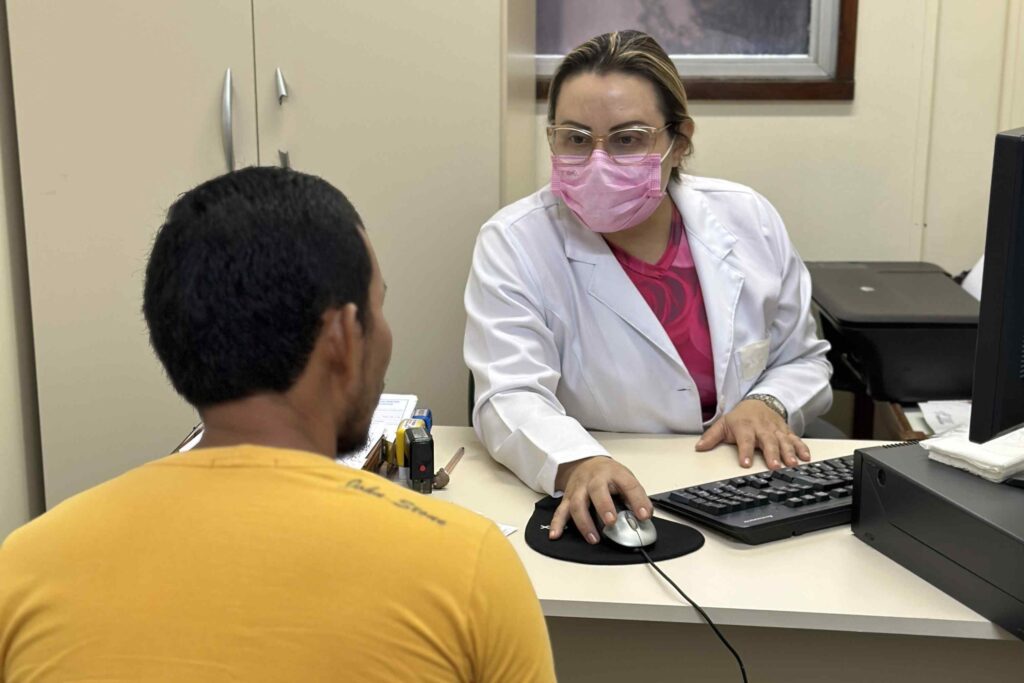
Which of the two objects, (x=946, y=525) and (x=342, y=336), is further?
(x=946, y=525)

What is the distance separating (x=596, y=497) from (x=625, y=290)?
572 millimetres

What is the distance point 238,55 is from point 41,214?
1.75 ft

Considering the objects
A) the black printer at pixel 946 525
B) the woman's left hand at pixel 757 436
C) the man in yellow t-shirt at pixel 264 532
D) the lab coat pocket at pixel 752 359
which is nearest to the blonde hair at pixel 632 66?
the lab coat pocket at pixel 752 359

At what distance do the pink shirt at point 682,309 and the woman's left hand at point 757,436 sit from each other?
0.11 metres

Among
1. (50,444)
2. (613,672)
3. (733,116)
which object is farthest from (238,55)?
(613,672)

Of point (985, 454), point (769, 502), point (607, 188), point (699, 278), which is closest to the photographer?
point (985, 454)

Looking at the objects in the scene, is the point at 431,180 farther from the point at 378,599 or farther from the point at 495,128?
the point at 378,599

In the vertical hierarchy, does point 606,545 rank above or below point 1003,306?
below

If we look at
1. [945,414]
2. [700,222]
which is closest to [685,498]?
[700,222]

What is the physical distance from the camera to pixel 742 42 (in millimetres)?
2670

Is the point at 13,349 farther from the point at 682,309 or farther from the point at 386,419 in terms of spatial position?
the point at 682,309

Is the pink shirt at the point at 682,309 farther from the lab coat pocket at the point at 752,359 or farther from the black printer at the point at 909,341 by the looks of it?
the black printer at the point at 909,341

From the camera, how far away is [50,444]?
2.43m

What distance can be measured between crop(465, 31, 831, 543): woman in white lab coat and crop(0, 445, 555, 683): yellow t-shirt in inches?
38.0
